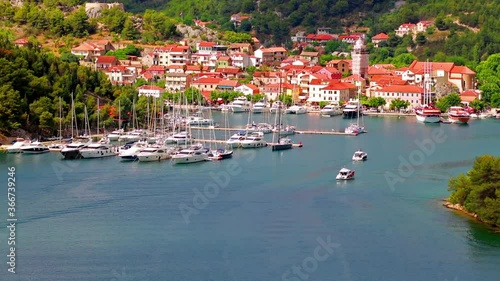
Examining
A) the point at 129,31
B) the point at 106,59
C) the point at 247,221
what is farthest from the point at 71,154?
the point at 129,31

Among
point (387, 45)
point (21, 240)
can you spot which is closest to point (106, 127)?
point (21, 240)

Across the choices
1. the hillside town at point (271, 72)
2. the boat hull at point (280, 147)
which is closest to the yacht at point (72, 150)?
the boat hull at point (280, 147)

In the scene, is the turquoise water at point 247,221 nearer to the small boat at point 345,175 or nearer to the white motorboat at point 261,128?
the small boat at point 345,175

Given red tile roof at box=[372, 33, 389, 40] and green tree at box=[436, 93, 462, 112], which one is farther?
red tile roof at box=[372, 33, 389, 40]

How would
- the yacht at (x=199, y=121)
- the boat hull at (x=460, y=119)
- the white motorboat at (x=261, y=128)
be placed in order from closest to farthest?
the white motorboat at (x=261, y=128) < the yacht at (x=199, y=121) < the boat hull at (x=460, y=119)

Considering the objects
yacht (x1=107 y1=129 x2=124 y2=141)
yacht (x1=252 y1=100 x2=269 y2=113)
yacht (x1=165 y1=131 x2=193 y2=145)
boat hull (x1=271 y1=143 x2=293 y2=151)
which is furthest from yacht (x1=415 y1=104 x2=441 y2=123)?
yacht (x1=107 y1=129 x2=124 y2=141)

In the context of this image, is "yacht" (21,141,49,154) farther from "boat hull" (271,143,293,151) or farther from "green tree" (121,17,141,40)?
"green tree" (121,17,141,40)
